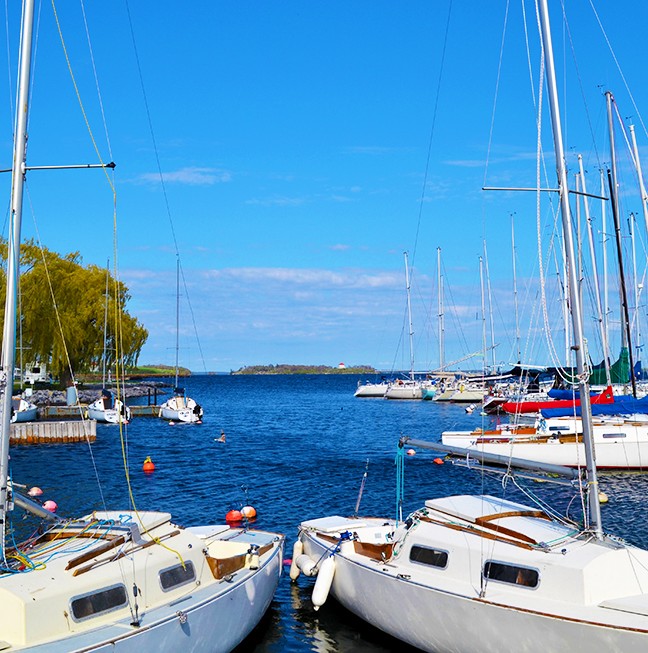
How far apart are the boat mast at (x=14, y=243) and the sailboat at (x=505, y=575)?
25.6ft

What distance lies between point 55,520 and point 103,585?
13.8 ft

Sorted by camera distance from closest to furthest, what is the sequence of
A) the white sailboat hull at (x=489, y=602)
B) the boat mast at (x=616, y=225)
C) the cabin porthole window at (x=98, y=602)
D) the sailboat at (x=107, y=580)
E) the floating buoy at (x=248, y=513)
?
the sailboat at (x=107, y=580)
the cabin porthole window at (x=98, y=602)
the white sailboat hull at (x=489, y=602)
the floating buoy at (x=248, y=513)
the boat mast at (x=616, y=225)

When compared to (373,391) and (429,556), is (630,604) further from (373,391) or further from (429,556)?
(373,391)

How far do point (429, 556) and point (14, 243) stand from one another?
1031 centimetres

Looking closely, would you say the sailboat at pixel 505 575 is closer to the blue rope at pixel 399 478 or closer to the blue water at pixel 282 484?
the blue water at pixel 282 484

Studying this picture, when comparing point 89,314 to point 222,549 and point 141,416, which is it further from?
point 222,549

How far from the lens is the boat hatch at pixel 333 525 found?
2034cm

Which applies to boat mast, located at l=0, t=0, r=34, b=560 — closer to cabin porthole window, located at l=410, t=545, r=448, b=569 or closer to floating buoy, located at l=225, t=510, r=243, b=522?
cabin porthole window, located at l=410, t=545, r=448, b=569

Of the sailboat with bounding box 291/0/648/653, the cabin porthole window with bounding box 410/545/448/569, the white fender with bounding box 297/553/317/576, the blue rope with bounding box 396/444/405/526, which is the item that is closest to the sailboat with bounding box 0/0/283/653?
the white fender with bounding box 297/553/317/576

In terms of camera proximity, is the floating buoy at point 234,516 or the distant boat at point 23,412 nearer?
the floating buoy at point 234,516

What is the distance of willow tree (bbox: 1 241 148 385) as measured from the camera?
73.4 meters

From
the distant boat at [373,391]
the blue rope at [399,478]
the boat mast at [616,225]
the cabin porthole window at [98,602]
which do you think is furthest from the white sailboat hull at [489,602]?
the distant boat at [373,391]

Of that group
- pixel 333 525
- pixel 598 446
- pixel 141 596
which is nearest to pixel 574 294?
pixel 333 525

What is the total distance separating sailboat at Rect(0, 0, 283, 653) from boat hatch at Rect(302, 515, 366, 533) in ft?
9.71
